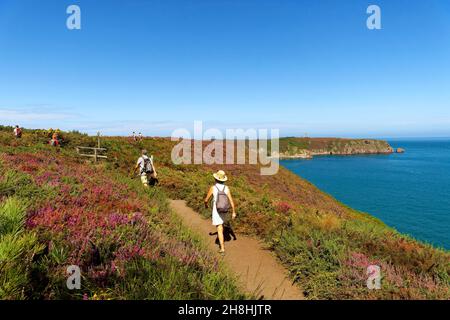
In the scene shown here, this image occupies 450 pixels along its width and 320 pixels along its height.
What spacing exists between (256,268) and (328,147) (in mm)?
194813

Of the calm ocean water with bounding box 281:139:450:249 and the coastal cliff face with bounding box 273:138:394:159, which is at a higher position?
the coastal cliff face with bounding box 273:138:394:159

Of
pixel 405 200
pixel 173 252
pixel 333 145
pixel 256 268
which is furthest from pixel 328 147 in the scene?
pixel 173 252

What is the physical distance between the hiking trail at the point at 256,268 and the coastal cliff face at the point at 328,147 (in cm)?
16559

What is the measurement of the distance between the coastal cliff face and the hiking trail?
166 metres

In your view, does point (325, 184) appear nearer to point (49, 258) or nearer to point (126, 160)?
point (126, 160)

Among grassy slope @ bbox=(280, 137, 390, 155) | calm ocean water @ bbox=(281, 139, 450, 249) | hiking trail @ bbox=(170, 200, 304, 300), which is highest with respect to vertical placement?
grassy slope @ bbox=(280, 137, 390, 155)

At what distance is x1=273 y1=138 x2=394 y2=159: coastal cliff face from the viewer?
173 metres

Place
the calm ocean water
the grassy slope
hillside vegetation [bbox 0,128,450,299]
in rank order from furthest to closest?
the grassy slope < the calm ocean water < hillside vegetation [bbox 0,128,450,299]

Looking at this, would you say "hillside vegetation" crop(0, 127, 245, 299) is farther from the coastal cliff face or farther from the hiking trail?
the coastal cliff face

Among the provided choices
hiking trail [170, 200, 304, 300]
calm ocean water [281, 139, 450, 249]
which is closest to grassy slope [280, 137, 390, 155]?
calm ocean water [281, 139, 450, 249]

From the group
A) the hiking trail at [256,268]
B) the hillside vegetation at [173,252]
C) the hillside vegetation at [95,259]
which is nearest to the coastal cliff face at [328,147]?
the hiking trail at [256,268]

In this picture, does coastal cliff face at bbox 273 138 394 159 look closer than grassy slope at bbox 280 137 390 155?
Yes

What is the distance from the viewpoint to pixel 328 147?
184 meters

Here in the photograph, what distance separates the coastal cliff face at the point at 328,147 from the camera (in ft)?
567
